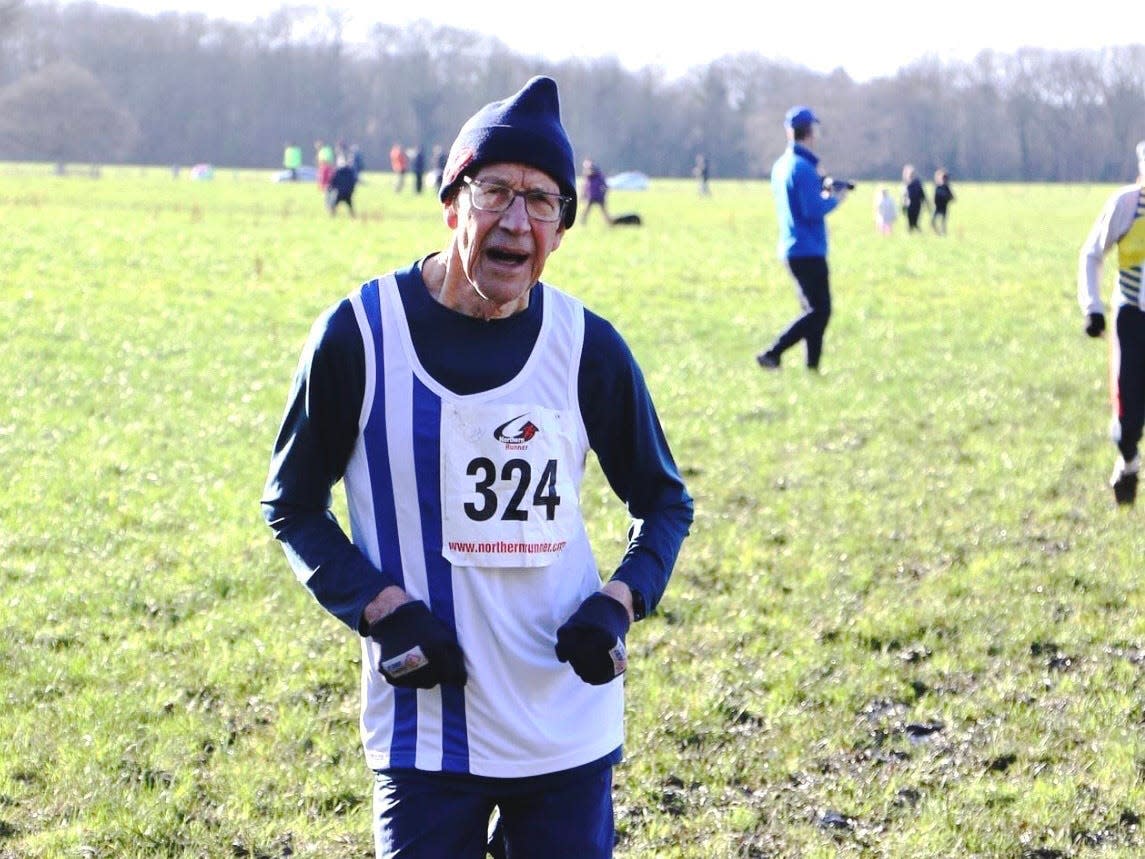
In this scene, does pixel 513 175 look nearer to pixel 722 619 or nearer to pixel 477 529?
pixel 477 529

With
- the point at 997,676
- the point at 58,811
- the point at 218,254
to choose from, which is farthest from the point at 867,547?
the point at 218,254

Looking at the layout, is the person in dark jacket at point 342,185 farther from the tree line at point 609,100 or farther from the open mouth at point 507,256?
the tree line at point 609,100

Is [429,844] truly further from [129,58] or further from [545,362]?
[129,58]

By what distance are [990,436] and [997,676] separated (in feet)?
17.5

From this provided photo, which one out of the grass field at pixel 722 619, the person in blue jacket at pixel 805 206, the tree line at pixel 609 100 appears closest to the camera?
the grass field at pixel 722 619

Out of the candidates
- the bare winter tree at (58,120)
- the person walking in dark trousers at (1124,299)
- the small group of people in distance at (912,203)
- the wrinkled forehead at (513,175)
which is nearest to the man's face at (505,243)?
the wrinkled forehead at (513,175)

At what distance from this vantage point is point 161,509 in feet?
28.1

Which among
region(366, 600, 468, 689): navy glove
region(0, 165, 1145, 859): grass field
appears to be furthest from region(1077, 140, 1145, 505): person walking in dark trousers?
region(366, 600, 468, 689): navy glove

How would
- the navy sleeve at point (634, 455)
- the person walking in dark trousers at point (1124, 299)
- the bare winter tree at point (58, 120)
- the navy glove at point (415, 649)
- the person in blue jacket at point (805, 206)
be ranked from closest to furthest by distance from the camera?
1. the navy glove at point (415, 649)
2. the navy sleeve at point (634, 455)
3. the person walking in dark trousers at point (1124, 299)
4. the person in blue jacket at point (805, 206)
5. the bare winter tree at point (58, 120)

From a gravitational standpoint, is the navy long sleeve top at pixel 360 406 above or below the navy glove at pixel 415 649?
above

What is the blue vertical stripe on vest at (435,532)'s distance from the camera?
2748 millimetres

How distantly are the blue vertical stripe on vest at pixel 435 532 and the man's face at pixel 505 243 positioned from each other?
8.3 inches

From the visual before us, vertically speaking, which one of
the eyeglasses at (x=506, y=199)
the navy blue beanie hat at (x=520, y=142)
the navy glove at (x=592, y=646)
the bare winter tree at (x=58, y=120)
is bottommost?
the navy glove at (x=592, y=646)

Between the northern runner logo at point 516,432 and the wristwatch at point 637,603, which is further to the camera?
the wristwatch at point 637,603
